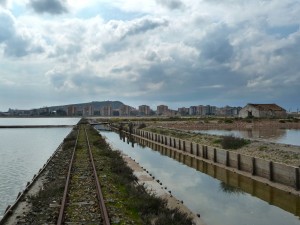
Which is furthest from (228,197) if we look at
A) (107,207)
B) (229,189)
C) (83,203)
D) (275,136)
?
(275,136)

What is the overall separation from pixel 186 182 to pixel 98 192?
30.1 ft

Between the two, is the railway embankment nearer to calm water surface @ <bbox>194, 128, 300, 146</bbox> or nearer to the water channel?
the water channel

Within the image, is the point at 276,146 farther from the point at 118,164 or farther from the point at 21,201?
the point at 21,201

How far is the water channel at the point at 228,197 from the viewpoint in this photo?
1505 centimetres

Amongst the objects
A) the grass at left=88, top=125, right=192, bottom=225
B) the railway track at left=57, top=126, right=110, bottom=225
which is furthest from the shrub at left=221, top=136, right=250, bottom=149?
the railway track at left=57, top=126, right=110, bottom=225

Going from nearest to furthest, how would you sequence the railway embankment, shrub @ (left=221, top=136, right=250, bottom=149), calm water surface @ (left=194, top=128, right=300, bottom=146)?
the railway embankment < shrub @ (left=221, top=136, right=250, bottom=149) < calm water surface @ (left=194, top=128, right=300, bottom=146)

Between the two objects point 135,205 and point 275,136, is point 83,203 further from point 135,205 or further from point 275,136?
point 275,136

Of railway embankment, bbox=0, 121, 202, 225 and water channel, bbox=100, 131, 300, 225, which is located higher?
railway embankment, bbox=0, 121, 202, 225

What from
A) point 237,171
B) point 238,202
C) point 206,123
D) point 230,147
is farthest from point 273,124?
point 238,202

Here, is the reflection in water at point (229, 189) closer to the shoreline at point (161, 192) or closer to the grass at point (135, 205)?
the shoreline at point (161, 192)

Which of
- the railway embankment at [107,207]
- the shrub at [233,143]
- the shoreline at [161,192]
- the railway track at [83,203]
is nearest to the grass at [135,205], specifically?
the railway embankment at [107,207]

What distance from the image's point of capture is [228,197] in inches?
746

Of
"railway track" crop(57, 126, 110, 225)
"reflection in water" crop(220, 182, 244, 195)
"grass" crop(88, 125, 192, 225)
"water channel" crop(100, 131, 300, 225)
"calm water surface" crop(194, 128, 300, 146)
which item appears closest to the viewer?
"grass" crop(88, 125, 192, 225)

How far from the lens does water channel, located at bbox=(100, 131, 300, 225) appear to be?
15.1 m
